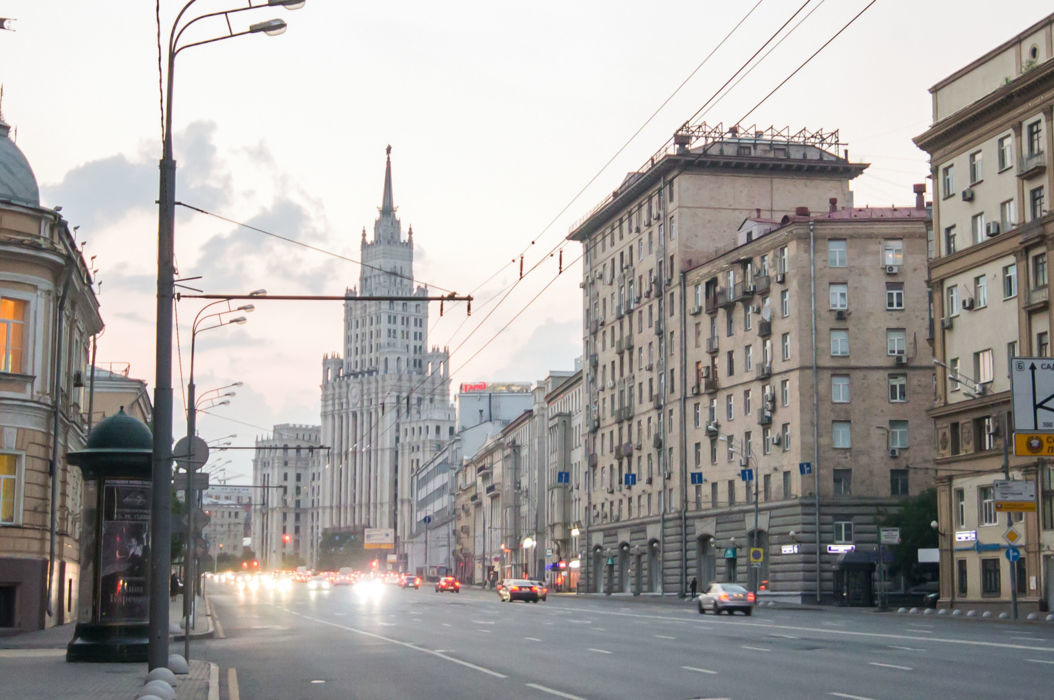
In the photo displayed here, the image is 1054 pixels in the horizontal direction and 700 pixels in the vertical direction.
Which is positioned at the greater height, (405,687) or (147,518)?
(147,518)

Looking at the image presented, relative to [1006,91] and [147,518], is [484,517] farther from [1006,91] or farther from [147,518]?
[147,518]

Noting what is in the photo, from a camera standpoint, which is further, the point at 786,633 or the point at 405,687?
the point at 786,633

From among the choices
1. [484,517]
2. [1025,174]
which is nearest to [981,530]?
[1025,174]

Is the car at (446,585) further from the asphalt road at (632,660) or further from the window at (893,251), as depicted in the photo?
the asphalt road at (632,660)

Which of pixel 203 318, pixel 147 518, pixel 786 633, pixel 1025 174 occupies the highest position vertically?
pixel 1025 174

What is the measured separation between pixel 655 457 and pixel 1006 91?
41019 millimetres

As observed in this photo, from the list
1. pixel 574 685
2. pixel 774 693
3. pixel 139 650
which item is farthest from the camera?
pixel 139 650

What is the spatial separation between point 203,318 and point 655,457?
142ft

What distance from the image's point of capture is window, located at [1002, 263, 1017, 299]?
54219 mm

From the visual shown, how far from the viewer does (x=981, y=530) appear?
185ft

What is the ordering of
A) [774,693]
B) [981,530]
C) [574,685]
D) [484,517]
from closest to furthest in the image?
[774,693] < [574,685] < [981,530] < [484,517]

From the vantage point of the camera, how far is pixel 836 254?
72.7m

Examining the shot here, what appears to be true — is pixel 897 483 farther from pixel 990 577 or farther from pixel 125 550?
pixel 125 550

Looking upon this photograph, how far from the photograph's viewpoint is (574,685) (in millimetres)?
19875
